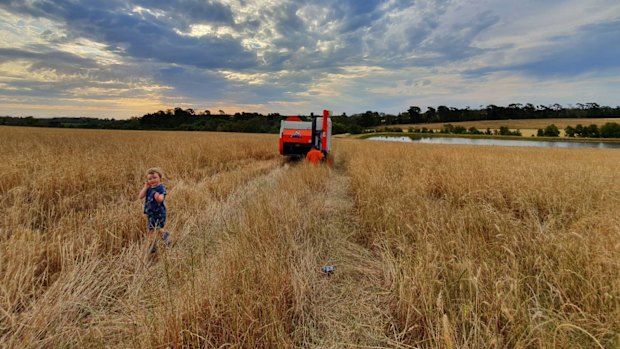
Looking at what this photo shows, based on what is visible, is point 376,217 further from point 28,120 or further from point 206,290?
point 28,120

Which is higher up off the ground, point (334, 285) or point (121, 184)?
point (121, 184)

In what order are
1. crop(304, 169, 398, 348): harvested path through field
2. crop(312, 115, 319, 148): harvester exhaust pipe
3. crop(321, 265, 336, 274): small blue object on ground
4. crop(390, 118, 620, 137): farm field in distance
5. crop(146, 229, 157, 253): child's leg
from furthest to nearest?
crop(390, 118, 620, 137): farm field in distance → crop(312, 115, 319, 148): harvester exhaust pipe → crop(146, 229, 157, 253): child's leg → crop(321, 265, 336, 274): small blue object on ground → crop(304, 169, 398, 348): harvested path through field

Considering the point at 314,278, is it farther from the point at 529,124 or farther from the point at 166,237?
the point at 529,124

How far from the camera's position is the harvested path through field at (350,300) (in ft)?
6.15

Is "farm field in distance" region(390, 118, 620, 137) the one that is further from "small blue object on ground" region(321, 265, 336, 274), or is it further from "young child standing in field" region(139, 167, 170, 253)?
"young child standing in field" region(139, 167, 170, 253)

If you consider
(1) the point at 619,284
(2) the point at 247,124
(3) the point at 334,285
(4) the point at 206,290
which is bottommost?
(3) the point at 334,285

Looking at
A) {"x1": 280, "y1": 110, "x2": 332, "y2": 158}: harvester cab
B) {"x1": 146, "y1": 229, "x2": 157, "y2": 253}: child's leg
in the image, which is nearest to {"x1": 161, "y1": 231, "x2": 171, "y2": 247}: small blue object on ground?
{"x1": 146, "y1": 229, "x2": 157, "y2": 253}: child's leg

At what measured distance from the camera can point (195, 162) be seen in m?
9.96

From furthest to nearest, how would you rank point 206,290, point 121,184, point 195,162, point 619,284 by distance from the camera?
point 195,162 < point 121,184 < point 206,290 < point 619,284

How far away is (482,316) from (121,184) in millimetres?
7023

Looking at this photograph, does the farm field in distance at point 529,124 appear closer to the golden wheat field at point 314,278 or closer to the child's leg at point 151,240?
the golden wheat field at point 314,278

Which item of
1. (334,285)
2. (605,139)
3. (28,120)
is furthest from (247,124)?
(605,139)

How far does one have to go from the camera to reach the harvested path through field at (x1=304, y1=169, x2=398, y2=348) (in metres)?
1.88

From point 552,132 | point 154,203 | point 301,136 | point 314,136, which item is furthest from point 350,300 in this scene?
point 552,132
